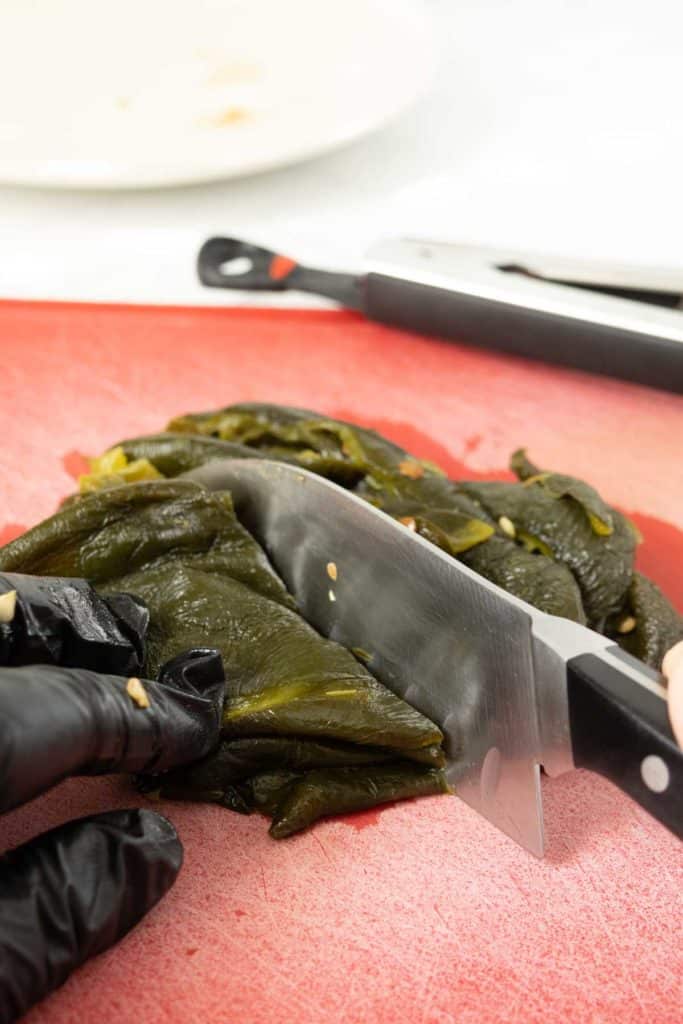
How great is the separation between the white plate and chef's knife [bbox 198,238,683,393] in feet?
3.14

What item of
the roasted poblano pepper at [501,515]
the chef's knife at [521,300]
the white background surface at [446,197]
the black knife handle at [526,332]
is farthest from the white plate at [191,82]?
the roasted poblano pepper at [501,515]

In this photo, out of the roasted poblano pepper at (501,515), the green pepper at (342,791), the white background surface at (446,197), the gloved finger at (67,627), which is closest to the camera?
the gloved finger at (67,627)

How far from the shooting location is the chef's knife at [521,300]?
4.24m

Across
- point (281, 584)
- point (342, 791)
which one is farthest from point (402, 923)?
point (281, 584)

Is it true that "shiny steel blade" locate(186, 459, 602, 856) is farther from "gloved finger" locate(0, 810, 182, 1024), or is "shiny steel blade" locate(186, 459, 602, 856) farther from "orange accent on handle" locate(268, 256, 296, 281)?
"orange accent on handle" locate(268, 256, 296, 281)

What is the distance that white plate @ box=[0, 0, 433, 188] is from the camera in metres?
5.46

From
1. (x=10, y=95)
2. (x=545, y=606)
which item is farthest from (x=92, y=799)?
(x=10, y=95)

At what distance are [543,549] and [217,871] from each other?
52.6 inches

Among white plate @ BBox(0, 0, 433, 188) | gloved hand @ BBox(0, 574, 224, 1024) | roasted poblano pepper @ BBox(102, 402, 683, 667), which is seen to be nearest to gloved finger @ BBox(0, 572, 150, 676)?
gloved hand @ BBox(0, 574, 224, 1024)

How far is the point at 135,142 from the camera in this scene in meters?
5.64

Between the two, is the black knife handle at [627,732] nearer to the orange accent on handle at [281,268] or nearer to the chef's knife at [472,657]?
the chef's knife at [472,657]

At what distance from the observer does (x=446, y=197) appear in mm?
5926

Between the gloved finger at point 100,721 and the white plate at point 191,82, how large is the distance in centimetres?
340

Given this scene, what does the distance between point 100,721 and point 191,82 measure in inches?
181
